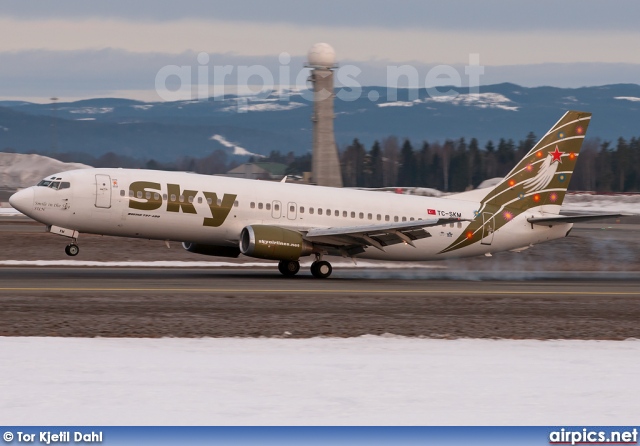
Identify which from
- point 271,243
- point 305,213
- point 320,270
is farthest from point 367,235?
point 271,243

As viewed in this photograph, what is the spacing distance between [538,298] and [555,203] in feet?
35.8

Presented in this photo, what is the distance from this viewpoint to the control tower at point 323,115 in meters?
90.6

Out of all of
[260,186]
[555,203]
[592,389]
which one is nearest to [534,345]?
[592,389]

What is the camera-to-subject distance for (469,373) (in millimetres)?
17750

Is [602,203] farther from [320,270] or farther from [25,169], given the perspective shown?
[25,169]

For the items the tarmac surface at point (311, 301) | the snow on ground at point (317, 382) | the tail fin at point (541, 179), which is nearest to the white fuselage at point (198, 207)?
the tarmac surface at point (311, 301)

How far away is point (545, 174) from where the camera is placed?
1576 inches

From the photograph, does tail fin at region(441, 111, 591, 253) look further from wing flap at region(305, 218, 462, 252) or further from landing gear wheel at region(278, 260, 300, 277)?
landing gear wheel at region(278, 260, 300, 277)

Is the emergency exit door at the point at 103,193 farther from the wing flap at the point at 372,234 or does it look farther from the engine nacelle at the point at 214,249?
the wing flap at the point at 372,234

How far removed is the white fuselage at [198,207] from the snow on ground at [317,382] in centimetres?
1403

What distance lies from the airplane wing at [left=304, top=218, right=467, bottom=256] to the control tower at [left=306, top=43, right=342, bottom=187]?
5537 centimetres

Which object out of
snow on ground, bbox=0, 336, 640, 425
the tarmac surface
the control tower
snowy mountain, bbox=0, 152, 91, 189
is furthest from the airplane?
snowy mountain, bbox=0, 152, 91, 189

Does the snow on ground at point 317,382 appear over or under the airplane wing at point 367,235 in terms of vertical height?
under

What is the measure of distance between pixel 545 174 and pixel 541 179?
299 millimetres
